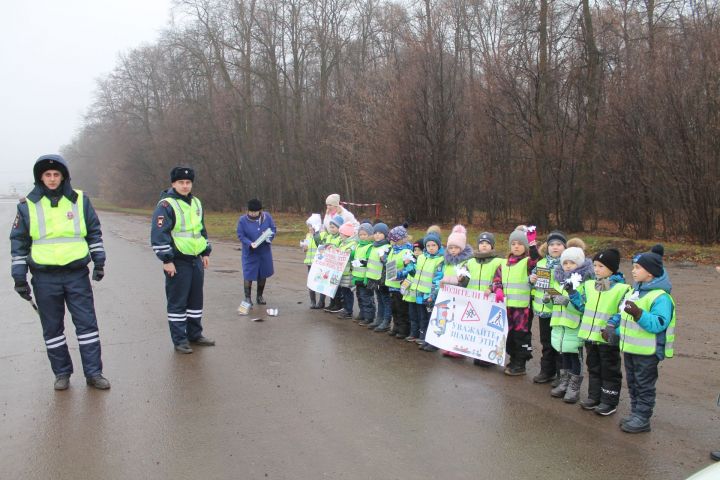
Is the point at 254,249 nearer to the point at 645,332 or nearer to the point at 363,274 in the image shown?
the point at 363,274

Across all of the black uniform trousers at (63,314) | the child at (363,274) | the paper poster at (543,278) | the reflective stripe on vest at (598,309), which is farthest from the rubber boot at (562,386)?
the black uniform trousers at (63,314)

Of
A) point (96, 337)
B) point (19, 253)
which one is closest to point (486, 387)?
point (96, 337)

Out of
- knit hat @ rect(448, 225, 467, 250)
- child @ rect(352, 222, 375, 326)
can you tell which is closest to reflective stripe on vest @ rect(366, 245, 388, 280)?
child @ rect(352, 222, 375, 326)

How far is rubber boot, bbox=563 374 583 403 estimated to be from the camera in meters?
5.67

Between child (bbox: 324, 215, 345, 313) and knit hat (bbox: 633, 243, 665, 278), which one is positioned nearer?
knit hat (bbox: 633, 243, 665, 278)

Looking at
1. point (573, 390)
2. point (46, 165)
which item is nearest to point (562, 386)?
point (573, 390)

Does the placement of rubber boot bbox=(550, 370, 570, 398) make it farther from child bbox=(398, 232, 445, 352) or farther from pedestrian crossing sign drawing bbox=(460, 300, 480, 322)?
child bbox=(398, 232, 445, 352)

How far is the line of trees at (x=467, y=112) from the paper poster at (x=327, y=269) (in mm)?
12549

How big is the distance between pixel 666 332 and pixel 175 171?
5.86 meters

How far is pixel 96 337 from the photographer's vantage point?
613 cm

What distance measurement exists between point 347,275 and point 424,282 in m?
2.13

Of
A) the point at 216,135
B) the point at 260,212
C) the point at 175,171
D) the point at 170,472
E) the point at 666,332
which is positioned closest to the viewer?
the point at 170,472

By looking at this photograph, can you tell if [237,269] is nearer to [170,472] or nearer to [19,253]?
[19,253]

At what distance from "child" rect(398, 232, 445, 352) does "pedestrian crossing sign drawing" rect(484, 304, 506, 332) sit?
38.1 inches
